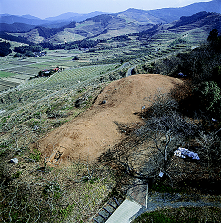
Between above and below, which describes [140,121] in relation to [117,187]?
above

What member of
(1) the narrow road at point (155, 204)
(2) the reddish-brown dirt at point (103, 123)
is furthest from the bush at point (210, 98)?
(1) the narrow road at point (155, 204)

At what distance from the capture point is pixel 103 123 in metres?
25.4

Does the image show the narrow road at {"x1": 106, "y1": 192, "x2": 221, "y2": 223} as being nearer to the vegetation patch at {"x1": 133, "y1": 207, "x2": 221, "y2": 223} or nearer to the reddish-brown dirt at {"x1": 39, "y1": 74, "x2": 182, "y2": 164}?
the vegetation patch at {"x1": 133, "y1": 207, "x2": 221, "y2": 223}

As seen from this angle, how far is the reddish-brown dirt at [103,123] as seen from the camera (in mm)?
20641

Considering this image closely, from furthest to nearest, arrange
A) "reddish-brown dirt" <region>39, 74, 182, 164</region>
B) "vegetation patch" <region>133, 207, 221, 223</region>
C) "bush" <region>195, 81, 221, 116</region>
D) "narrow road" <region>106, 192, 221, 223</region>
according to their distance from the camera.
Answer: "bush" <region>195, 81, 221, 116</region>, "reddish-brown dirt" <region>39, 74, 182, 164</region>, "narrow road" <region>106, 192, 221, 223</region>, "vegetation patch" <region>133, 207, 221, 223</region>

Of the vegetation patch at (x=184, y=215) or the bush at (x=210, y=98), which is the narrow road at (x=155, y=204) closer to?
the vegetation patch at (x=184, y=215)

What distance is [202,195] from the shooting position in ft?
51.5

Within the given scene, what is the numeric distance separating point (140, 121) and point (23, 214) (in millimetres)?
18853

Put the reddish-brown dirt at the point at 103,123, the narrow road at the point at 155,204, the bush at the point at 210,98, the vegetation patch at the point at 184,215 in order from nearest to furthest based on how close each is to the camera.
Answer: the vegetation patch at the point at 184,215, the narrow road at the point at 155,204, the reddish-brown dirt at the point at 103,123, the bush at the point at 210,98

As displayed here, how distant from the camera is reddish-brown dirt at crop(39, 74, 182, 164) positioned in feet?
67.7

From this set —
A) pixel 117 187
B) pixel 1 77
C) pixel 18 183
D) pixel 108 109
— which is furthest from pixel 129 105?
pixel 1 77

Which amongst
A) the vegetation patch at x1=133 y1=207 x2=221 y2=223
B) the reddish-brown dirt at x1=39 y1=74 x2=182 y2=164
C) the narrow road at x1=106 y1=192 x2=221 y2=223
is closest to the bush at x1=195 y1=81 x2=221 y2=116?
the reddish-brown dirt at x1=39 y1=74 x2=182 y2=164

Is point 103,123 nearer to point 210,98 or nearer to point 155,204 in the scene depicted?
point 155,204

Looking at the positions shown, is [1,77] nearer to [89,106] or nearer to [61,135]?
[89,106]
